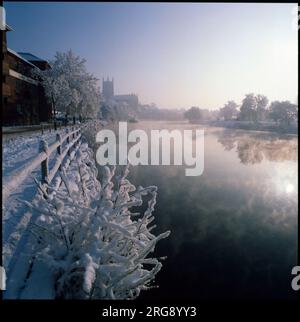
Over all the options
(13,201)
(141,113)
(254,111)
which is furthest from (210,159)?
(141,113)

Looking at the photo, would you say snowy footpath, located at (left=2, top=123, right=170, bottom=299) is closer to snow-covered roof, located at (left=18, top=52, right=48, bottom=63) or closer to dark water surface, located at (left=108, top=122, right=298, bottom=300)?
dark water surface, located at (left=108, top=122, right=298, bottom=300)

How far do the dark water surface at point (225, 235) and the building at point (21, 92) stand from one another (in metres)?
19.5

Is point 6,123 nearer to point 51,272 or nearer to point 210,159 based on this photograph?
point 210,159

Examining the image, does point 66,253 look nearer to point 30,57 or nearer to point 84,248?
point 84,248

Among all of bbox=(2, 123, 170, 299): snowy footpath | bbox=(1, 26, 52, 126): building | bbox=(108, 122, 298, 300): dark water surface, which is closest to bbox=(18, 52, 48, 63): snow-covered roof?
bbox=(1, 26, 52, 126): building

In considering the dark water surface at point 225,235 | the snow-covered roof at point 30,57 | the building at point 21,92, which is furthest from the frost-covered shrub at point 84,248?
the snow-covered roof at point 30,57

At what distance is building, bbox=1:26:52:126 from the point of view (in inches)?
1078

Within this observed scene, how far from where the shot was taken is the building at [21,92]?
89.8 feet

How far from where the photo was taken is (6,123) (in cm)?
2714

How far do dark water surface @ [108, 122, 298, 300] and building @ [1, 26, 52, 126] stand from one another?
19478 mm

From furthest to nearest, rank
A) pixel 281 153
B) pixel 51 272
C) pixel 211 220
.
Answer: pixel 281 153, pixel 211 220, pixel 51 272

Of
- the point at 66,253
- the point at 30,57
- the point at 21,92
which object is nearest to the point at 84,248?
the point at 66,253

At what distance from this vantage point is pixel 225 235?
8.03 metres

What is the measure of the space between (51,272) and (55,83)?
3340 cm
